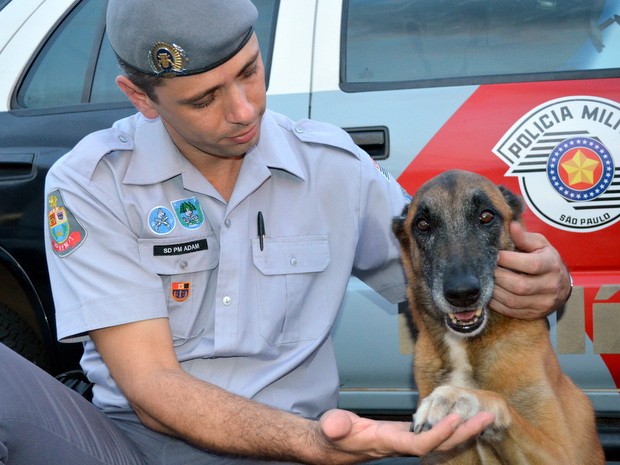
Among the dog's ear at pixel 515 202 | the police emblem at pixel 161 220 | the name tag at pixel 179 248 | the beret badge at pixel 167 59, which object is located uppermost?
the beret badge at pixel 167 59

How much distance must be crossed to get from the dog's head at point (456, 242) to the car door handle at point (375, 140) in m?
0.32

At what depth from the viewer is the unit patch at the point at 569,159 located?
2.89 m

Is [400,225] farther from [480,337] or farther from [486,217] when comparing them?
[480,337]

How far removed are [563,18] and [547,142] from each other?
1.65 ft

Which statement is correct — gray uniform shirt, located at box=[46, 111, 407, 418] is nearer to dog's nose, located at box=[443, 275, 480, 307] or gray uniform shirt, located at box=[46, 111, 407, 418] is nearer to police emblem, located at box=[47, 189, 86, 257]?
police emblem, located at box=[47, 189, 86, 257]

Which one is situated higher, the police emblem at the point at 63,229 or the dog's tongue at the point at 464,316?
the police emblem at the point at 63,229

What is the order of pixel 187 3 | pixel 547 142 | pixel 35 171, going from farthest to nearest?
pixel 35 171 → pixel 547 142 → pixel 187 3

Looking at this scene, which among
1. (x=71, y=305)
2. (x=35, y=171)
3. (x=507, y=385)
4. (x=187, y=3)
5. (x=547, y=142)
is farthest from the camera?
(x=35, y=171)

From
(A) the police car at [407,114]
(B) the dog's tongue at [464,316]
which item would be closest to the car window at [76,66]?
(A) the police car at [407,114]

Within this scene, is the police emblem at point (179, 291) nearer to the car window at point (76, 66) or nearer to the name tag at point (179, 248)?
the name tag at point (179, 248)

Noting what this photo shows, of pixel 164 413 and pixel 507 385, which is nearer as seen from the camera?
pixel 164 413

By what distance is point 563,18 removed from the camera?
10.2 ft

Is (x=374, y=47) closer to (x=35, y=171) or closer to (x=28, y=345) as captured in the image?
(x=35, y=171)

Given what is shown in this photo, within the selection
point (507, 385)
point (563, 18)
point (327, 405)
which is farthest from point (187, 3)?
point (563, 18)
